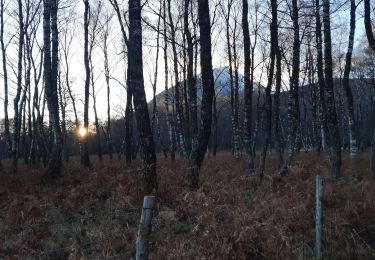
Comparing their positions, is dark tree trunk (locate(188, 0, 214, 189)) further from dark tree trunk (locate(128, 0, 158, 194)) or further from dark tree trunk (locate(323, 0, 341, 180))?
dark tree trunk (locate(323, 0, 341, 180))

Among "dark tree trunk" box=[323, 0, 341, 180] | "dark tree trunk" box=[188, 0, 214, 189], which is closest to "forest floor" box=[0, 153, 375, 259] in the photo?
"dark tree trunk" box=[188, 0, 214, 189]

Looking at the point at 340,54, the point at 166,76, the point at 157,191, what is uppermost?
the point at 340,54

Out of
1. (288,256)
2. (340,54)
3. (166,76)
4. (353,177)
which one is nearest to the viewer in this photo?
(288,256)

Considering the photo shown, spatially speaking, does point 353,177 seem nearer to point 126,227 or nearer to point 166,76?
point 126,227

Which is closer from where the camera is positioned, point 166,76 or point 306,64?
point 166,76

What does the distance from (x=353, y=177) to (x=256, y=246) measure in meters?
8.64

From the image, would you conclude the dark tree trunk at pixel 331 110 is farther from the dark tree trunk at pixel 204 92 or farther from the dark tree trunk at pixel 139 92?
the dark tree trunk at pixel 139 92

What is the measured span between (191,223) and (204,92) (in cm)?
395

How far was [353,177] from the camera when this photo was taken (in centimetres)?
1350

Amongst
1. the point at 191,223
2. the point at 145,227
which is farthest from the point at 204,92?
the point at 145,227

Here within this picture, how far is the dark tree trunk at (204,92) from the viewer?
34.3 feet

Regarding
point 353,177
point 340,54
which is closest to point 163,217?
point 353,177

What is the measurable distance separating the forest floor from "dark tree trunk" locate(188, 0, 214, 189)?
2.23 ft

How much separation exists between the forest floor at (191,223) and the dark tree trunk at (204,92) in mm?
681
